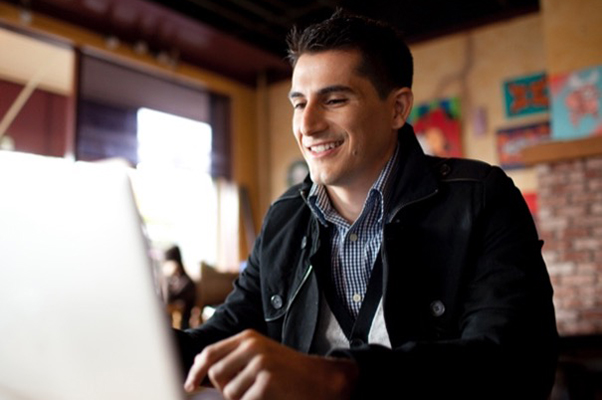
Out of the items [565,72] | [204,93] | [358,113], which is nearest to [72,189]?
[358,113]

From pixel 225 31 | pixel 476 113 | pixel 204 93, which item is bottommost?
pixel 476 113

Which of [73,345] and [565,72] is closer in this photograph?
[73,345]

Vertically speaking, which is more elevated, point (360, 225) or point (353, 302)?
point (360, 225)

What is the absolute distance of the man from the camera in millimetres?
834

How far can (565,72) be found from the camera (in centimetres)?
473

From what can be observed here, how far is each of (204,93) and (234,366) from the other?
672 centimetres

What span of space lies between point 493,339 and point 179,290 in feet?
12.5

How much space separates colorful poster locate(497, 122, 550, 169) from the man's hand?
17.1ft

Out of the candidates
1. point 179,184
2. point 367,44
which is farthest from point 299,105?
point 179,184

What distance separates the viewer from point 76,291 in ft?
1.45

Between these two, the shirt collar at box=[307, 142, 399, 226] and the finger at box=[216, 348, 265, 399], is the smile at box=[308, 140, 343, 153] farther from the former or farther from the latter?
the finger at box=[216, 348, 265, 399]

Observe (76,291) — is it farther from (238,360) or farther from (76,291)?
(238,360)

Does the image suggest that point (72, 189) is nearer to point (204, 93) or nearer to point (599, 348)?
point (599, 348)

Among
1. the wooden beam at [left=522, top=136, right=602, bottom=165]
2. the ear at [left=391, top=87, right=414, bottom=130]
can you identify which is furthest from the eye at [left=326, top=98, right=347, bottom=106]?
the wooden beam at [left=522, top=136, right=602, bottom=165]
